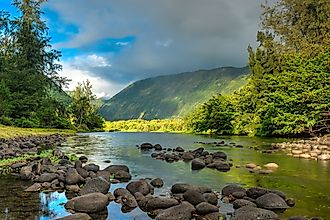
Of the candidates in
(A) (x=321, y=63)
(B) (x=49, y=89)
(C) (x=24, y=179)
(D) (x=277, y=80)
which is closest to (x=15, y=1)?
(B) (x=49, y=89)

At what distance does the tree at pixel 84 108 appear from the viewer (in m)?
102

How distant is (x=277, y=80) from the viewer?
53250 millimetres

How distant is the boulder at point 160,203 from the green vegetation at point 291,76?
119ft

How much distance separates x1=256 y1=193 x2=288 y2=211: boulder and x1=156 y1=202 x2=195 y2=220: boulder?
2414 mm

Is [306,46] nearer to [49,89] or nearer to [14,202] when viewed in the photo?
[49,89]

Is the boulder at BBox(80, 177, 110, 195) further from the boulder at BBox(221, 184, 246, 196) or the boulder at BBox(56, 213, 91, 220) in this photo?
the boulder at BBox(221, 184, 246, 196)

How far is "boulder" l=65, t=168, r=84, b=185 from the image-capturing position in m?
15.0

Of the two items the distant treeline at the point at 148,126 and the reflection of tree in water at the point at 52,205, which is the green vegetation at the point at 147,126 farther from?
the reflection of tree in water at the point at 52,205

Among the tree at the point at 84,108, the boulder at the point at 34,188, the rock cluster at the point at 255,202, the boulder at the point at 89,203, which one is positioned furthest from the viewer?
Result: the tree at the point at 84,108

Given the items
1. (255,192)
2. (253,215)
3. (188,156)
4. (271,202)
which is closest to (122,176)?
(255,192)

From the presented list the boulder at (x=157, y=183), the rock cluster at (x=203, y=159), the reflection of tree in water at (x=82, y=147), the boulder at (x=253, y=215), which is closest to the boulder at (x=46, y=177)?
the boulder at (x=157, y=183)

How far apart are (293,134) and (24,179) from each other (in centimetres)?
4412

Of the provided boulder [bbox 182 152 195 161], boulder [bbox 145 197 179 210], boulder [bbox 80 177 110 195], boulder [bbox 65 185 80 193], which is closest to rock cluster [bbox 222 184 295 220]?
boulder [bbox 145 197 179 210]

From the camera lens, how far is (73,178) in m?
15.1
